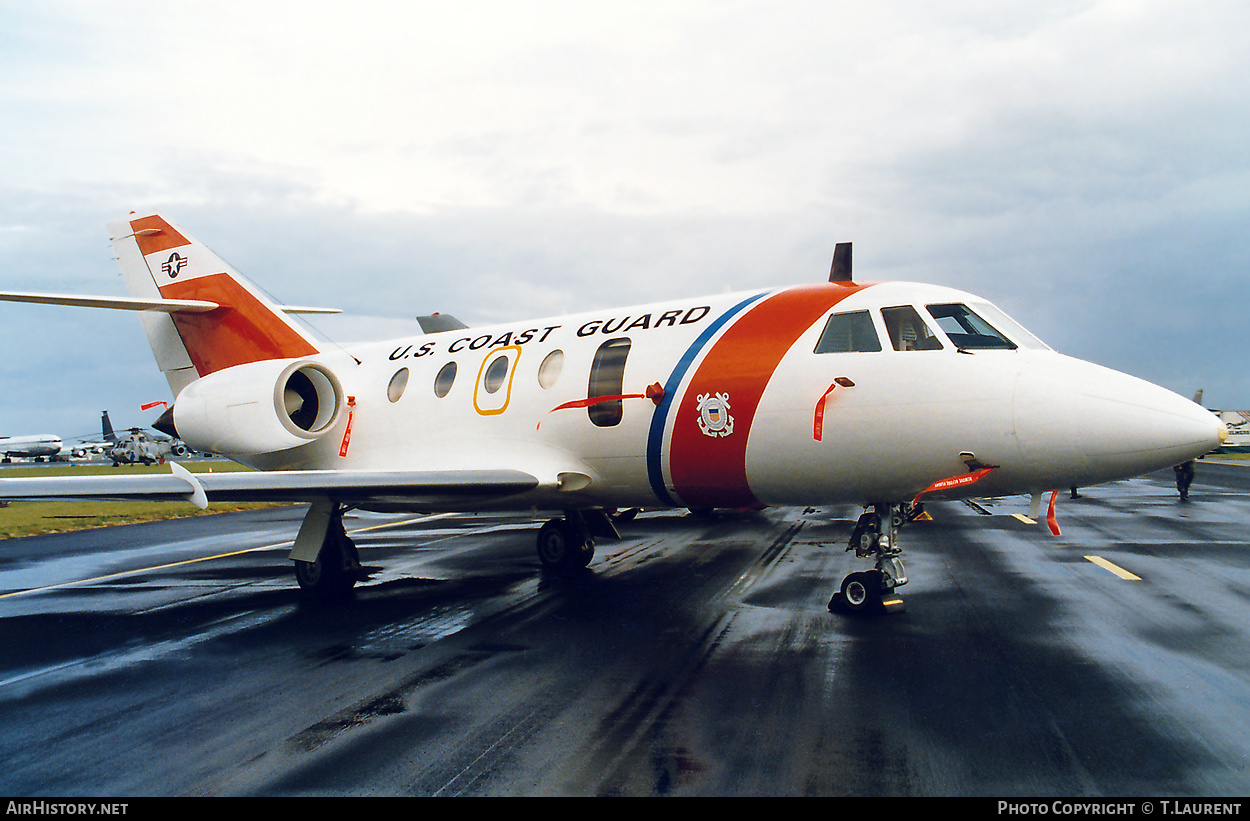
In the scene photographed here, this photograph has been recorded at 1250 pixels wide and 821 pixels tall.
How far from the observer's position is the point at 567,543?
37.1 ft

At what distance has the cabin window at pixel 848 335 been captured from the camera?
24.3ft

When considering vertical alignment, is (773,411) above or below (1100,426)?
above

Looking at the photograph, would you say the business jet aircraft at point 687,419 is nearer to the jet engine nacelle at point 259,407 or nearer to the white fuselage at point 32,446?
the jet engine nacelle at point 259,407

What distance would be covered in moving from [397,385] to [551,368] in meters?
2.93

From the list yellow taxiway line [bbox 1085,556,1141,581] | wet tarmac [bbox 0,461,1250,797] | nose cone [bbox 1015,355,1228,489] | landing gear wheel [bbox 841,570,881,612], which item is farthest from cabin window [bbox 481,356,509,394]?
yellow taxiway line [bbox 1085,556,1141,581]

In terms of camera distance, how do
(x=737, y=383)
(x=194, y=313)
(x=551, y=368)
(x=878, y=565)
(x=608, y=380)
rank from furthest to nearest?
1. (x=194, y=313)
2. (x=551, y=368)
3. (x=608, y=380)
4. (x=878, y=565)
5. (x=737, y=383)

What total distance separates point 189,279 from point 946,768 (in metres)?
13.0

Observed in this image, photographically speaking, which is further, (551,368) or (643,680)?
(551,368)

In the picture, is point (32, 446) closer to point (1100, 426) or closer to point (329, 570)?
point (329, 570)

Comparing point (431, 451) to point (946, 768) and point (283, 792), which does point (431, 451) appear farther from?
point (946, 768)

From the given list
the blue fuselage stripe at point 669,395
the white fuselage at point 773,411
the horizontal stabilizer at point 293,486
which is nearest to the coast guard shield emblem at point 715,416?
the white fuselage at point 773,411

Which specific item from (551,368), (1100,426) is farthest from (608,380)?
(1100,426)

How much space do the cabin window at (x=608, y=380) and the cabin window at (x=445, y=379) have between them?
8.15 ft
